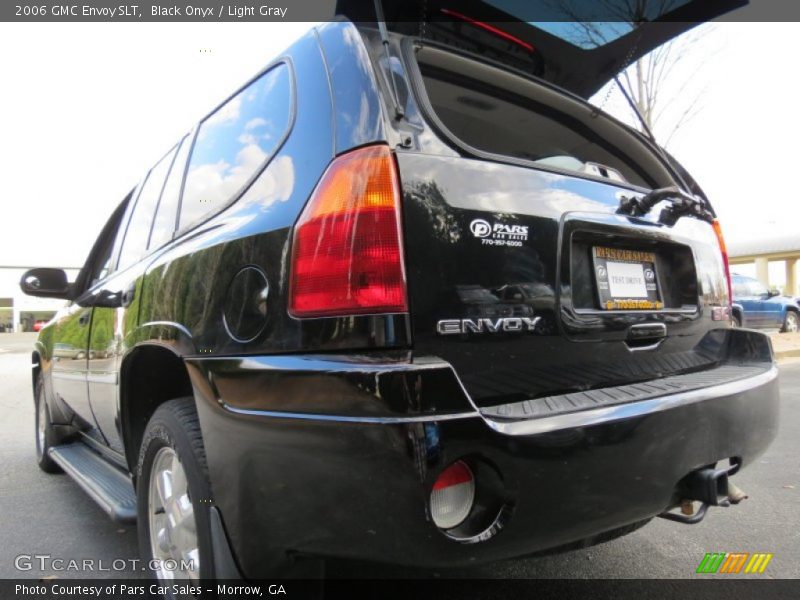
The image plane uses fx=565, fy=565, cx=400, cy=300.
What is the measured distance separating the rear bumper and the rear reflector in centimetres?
3

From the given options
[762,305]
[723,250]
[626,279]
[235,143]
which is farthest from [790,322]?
[235,143]

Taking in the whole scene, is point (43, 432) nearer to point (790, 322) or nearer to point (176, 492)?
point (176, 492)

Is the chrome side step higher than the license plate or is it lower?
lower

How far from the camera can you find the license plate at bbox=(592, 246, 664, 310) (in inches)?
76.4

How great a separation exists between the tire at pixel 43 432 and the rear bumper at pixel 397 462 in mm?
3110

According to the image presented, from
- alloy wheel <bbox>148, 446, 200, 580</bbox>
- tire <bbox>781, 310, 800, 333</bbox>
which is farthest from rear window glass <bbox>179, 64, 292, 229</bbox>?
tire <bbox>781, 310, 800, 333</bbox>

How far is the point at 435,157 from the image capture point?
1600 millimetres

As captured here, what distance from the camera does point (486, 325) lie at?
159 centimetres

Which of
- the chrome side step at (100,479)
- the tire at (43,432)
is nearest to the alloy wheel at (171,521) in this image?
the chrome side step at (100,479)

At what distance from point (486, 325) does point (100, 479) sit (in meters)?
2.31

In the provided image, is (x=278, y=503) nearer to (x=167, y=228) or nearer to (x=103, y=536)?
(x=167, y=228)

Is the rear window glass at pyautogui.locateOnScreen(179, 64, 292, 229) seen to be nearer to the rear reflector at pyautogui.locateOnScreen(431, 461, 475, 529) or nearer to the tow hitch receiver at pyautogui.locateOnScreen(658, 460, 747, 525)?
the rear reflector at pyautogui.locateOnScreen(431, 461, 475, 529)

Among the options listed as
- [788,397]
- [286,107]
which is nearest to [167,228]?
[286,107]

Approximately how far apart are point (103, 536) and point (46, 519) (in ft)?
1.81
